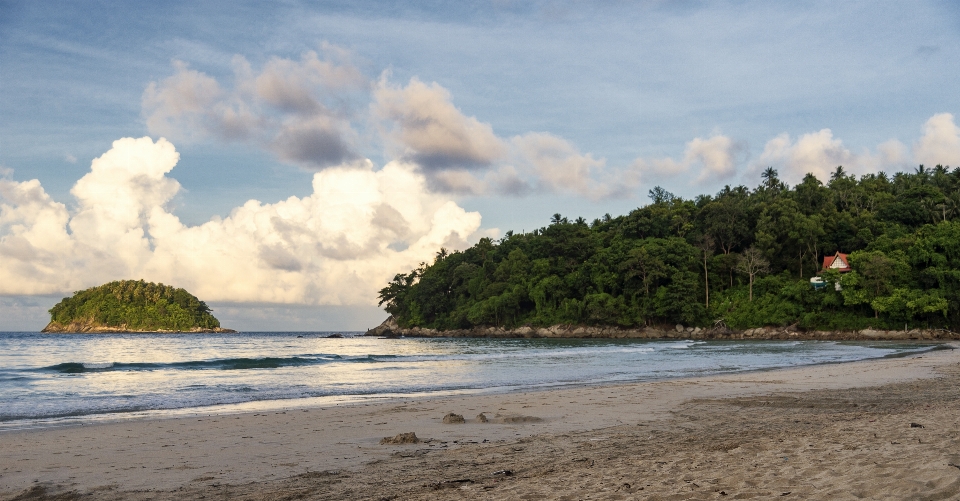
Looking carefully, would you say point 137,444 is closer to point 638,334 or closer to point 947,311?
point 947,311

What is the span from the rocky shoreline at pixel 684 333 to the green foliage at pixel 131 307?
71637 mm

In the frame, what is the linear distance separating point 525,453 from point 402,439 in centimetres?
216

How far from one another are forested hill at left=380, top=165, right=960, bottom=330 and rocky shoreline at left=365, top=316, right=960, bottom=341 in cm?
111

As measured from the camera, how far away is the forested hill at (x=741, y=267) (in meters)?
65.9

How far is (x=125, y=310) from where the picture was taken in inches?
5630

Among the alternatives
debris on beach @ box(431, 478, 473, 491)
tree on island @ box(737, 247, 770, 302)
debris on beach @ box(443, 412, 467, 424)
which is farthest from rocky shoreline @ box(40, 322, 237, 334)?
debris on beach @ box(431, 478, 473, 491)

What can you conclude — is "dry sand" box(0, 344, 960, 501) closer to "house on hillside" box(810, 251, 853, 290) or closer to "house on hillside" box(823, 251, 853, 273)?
"house on hillside" box(810, 251, 853, 290)

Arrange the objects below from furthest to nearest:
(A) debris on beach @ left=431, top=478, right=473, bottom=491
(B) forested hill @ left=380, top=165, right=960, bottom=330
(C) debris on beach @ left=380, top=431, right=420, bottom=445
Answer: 1. (B) forested hill @ left=380, top=165, right=960, bottom=330
2. (C) debris on beach @ left=380, top=431, right=420, bottom=445
3. (A) debris on beach @ left=431, top=478, right=473, bottom=491

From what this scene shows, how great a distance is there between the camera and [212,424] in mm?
11484

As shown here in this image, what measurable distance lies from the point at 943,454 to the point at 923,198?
9646 cm

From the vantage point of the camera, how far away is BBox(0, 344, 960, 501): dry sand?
18.4 ft

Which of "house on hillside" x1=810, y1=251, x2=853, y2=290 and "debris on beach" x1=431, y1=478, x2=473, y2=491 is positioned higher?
"house on hillside" x1=810, y1=251, x2=853, y2=290

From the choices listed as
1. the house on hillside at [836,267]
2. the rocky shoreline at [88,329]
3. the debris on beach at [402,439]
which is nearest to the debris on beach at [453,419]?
the debris on beach at [402,439]

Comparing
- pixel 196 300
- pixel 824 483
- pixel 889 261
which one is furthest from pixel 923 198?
pixel 196 300
